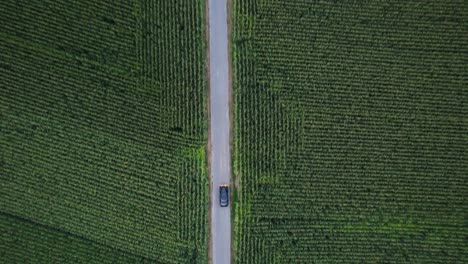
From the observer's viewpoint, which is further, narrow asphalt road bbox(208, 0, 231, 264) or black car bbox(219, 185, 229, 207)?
narrow asphalt road bbox(208, 0, 231, 264)

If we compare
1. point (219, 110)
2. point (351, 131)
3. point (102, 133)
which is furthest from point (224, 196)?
point (351, 131)

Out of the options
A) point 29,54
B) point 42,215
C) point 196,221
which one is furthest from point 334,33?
point 42,215

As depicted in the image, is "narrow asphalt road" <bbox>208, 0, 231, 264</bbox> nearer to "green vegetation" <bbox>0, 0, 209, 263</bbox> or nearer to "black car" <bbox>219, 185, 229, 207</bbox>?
"black car" <bbox>219, 185, 229, 207</bbox>

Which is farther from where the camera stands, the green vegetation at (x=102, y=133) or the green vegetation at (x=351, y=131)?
the green vegetation at (x=351, y=131)

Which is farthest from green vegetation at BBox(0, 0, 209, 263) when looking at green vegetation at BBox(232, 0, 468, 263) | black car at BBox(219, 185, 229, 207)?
green vegetation at BBox(232, 0, 468, 263)

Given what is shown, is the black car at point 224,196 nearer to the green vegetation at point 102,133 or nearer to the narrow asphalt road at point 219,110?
the narrow asphalt road at point 219,110

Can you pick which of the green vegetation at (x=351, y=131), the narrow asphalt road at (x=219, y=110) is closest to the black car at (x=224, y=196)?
the narrow asphalt road at (x=219, y=110)

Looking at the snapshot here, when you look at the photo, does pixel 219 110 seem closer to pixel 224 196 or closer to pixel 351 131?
pixel 224 196
